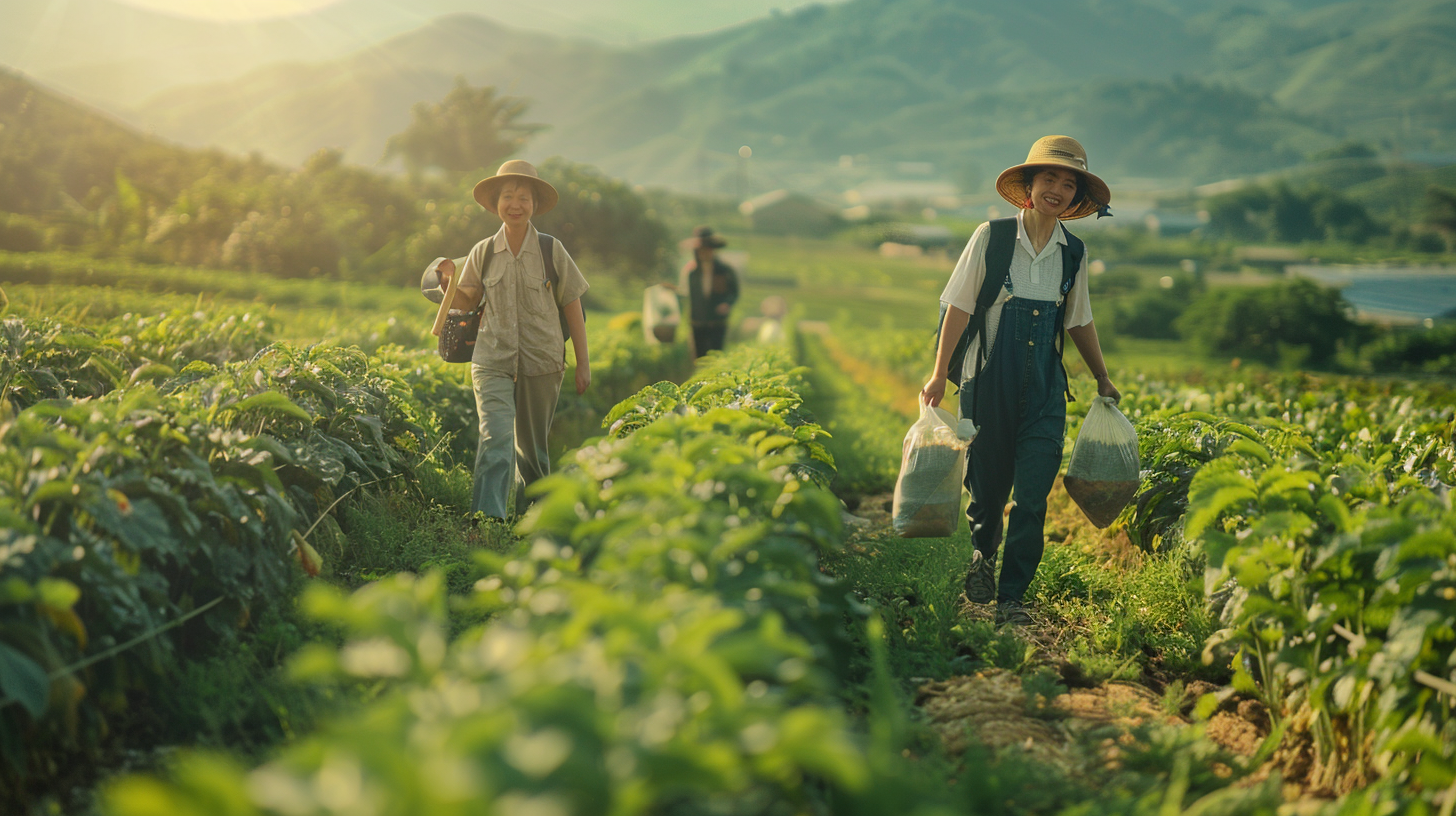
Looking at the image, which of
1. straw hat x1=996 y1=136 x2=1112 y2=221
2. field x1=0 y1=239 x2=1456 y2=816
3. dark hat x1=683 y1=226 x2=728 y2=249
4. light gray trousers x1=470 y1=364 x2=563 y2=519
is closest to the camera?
field x1=0 y1=239 x2=1456 y2=816

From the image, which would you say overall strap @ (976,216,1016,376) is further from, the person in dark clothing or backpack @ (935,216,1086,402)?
the person in dark clothing

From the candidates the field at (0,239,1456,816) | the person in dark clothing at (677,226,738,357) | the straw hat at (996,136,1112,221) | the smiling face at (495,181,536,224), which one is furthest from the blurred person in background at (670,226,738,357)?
the straw hat at (996,136,1112,221)

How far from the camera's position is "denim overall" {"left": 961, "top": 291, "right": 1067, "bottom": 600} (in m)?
4.61

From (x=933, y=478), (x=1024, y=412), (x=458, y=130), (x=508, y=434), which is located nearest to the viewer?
(x=933, y=478)

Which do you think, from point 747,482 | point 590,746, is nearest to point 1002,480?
point 747,482

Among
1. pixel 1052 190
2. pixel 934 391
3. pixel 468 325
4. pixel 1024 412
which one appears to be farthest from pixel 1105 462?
pixel 468 325

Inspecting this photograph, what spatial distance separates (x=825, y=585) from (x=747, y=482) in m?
0.50

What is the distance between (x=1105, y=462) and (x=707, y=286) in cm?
576

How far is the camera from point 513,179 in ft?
18.0

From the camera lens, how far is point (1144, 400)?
22.9 feet

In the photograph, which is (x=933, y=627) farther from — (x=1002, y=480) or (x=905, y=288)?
(x=905, y=288)

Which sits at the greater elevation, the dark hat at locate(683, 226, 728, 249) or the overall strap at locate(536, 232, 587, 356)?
the dark hat at locate(683, 226, 728, 249)

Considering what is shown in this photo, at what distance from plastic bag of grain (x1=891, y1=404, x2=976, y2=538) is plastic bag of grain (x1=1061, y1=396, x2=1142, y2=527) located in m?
0.68

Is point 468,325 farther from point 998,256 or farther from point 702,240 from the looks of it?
point 702,240
